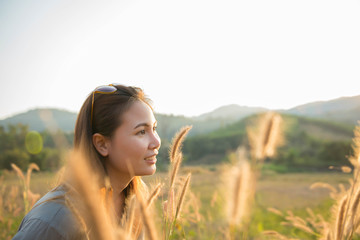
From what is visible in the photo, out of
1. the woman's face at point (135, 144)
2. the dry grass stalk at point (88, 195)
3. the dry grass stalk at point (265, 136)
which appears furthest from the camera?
the woman's face at point (135, 144)

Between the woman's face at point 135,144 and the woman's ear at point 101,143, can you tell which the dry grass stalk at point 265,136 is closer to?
the woman's face at point 135,144

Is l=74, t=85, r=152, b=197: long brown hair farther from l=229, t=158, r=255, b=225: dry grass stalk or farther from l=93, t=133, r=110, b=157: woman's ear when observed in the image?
l=229, t=158, r=255, b=225: dry grass stalk

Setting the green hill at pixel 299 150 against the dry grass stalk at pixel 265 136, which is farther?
the green hill at pixel 299 150

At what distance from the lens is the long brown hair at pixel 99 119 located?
2061mm

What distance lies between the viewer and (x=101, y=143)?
2.12 meters

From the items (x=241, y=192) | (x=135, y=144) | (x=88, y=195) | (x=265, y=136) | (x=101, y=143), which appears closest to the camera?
(x=88, y=195)

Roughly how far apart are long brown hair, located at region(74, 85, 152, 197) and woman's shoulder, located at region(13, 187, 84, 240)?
0.49 meters

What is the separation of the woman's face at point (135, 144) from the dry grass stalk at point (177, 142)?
1.18 feet

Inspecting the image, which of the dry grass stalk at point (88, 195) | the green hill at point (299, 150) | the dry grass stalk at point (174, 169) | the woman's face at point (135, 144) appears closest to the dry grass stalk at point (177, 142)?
the dry grass stalk at point (174, 169)

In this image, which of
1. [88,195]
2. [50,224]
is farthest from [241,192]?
[50,224]

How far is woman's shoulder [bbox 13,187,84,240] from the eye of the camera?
4.75 feet

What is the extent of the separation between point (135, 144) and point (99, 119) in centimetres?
39

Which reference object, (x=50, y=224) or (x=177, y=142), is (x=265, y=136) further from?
(x=50, y=224)

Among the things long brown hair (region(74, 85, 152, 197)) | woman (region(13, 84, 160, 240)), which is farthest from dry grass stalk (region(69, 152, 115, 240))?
long brown hair (region(74, 85, 152, 197))
